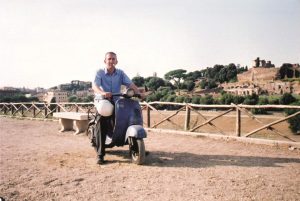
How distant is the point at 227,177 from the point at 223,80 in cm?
13203

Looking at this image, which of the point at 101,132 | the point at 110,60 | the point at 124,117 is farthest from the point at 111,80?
the point at 101,132

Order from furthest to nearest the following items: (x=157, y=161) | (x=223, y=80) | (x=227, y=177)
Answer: (x=223, y=80) → (x=157, y=161) → (x=227, y=177)

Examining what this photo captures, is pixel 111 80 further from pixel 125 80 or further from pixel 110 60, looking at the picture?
pixel 110 60

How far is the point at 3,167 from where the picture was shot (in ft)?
17.1

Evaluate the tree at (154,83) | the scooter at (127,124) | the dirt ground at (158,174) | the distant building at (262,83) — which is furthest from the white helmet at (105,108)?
the tree at (154,83)

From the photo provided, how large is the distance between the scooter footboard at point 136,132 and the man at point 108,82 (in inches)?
22.1

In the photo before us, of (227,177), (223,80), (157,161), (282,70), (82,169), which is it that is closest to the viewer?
(227,177)

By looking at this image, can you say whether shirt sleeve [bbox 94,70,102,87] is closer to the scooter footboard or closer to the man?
the man

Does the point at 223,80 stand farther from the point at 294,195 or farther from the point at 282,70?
the point at 294,195

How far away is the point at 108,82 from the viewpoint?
19.1 feet

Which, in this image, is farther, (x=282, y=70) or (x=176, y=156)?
(x=282, y=70)

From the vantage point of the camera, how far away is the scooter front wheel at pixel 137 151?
5.11 meters

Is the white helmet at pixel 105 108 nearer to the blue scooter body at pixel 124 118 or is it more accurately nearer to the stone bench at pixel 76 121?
the blue scooter body at pixel 124 118

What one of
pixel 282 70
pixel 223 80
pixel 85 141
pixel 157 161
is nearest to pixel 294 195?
pixel 157 161
